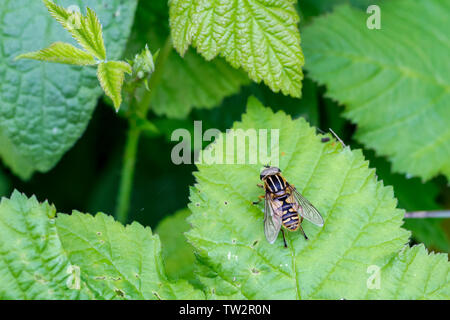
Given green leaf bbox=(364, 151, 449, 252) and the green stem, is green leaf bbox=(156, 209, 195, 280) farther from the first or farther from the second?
green leaf bbox=(364, 151, 449, 252)

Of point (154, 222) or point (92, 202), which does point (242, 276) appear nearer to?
point (154, 222)

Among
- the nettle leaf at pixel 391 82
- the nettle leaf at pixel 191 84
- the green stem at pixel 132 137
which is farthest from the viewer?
the nettle leaf at pixel 191 84

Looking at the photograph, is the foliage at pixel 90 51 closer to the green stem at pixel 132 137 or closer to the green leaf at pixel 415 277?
the green stem at pixel 132 137

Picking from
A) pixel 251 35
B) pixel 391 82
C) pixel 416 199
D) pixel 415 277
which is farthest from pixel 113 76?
pixel 416 199

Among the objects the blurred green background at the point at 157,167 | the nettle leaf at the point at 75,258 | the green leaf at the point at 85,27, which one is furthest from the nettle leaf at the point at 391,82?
the nettle leaf at the point at 75,258

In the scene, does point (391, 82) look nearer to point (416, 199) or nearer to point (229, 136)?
point (416, 199)
